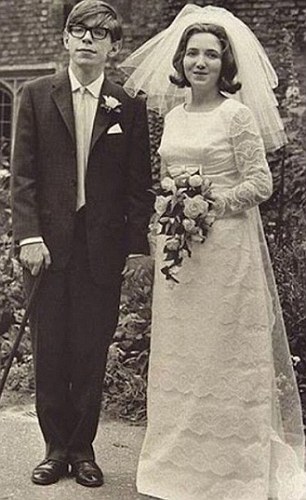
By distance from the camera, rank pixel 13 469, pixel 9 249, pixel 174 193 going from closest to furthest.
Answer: pixel 174 193 → pixel 13 469 → pixel 9 249

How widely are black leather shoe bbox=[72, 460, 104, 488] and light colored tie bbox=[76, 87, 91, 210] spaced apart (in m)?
1.28

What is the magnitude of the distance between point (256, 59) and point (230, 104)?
0.30m

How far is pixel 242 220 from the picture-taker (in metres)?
4.35

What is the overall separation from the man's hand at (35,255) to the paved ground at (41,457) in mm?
1068

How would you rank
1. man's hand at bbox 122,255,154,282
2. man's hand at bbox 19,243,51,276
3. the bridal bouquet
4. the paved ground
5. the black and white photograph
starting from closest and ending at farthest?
the bridal bouquet < the black and white photograph < man's hand at bbox 19,243,51,276 < the paved ground < man's hand at bbox 122,255,154,282

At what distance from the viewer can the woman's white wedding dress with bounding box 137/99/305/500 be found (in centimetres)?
424

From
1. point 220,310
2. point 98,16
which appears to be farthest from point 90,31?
point 220,310

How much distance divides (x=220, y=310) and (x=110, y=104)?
111 centimetres

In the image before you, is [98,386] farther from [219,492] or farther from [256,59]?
[256,59]

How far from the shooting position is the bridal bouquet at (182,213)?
4.16m

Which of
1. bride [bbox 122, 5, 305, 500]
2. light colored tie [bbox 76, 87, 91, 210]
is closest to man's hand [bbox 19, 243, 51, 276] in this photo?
light colored tie [bbox 76, 87, 91, 210]

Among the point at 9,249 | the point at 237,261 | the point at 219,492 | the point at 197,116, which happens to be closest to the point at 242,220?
the point at 237,261

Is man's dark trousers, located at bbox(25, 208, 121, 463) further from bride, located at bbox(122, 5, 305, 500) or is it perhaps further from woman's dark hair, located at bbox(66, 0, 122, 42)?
woman's dark hair, located at bbox(66, 0, 122, 42)

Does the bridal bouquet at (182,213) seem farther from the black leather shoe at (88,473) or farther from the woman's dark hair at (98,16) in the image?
the black leather shoe at (88,473)
